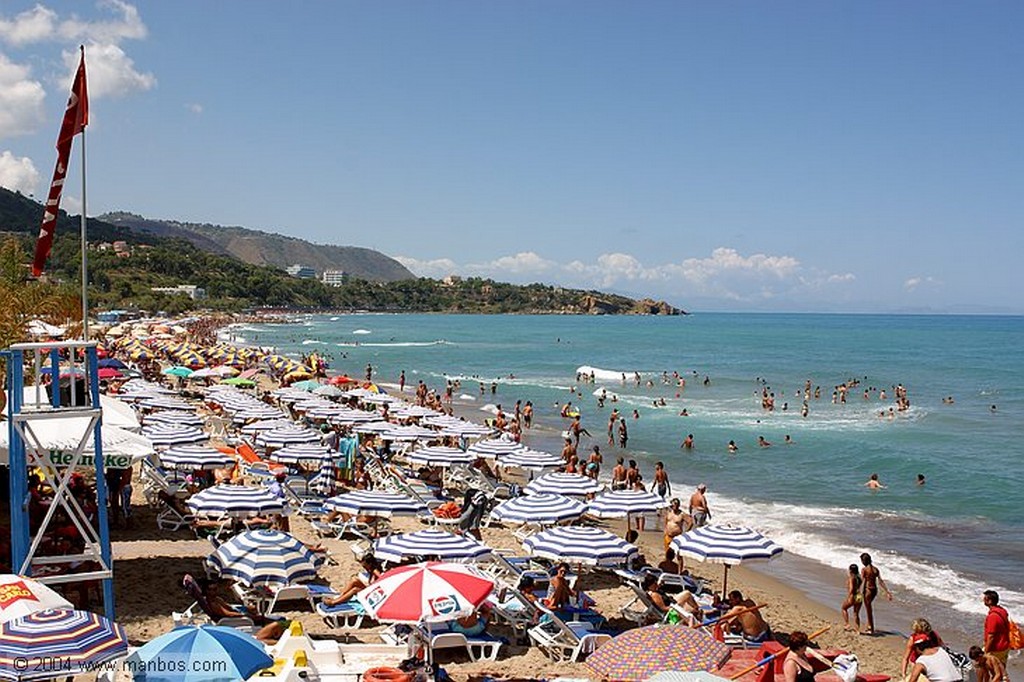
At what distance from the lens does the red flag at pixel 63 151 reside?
29.0ft

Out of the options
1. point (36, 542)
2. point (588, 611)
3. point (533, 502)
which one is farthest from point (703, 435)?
point (36, 542)

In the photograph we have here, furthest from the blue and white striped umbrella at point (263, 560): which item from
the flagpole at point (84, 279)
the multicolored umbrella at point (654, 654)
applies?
the multicolored umbrella at point (654, 654)

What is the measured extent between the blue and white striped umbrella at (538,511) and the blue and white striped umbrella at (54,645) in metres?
6.88

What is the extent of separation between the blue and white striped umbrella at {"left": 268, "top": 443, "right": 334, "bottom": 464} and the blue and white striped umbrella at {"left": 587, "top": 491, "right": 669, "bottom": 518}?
625cm

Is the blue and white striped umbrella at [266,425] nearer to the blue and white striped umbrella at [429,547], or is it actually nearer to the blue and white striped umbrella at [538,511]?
the blue and white striped umbrella at [538,511]

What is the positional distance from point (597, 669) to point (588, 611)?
3267 millimetres

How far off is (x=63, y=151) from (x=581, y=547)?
7.24 meters

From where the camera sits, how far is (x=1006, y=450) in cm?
3075

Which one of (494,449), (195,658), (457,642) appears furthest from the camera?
(494,449)

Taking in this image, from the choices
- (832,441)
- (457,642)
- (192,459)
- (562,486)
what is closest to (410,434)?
(192,459)

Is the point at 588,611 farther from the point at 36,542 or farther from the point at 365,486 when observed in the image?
the point at 365,486

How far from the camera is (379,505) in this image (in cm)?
1308

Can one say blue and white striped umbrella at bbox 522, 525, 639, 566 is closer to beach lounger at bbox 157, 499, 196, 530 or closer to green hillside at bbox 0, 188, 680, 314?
beach lounger at bbox 157, 499, 196, 530

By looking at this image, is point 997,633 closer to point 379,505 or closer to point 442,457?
point 379,505
